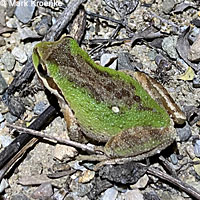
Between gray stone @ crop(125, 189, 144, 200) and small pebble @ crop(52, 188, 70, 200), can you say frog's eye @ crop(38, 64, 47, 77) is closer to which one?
small pebble @ crop(52, 188, 70, 200)

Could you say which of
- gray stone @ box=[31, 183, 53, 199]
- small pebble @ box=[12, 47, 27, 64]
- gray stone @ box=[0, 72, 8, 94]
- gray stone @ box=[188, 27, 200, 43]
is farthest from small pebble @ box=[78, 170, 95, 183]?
gray stone @ box=[188, 27, 200, 43]

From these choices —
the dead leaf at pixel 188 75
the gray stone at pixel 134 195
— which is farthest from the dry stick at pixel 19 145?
the dead leaf at pixel 188 75

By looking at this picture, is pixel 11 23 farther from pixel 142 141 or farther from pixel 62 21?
pixel 142 141

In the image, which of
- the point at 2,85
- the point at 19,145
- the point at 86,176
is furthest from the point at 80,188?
the point at 2,85

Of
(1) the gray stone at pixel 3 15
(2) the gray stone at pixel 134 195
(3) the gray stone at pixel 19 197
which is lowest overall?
(2) the gray stone at pixel 134 195

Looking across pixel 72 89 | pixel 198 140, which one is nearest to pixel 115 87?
pixel 72 89

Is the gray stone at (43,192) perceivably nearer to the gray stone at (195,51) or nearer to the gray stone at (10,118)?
the gray stone at (10,118)

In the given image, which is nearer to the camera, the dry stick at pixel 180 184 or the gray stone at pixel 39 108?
the dry stick at pixel 180 184
